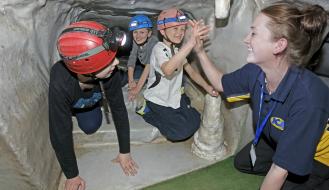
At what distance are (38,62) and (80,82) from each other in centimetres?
36

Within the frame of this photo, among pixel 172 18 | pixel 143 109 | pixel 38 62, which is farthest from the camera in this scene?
pixel 143 109

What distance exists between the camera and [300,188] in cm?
248

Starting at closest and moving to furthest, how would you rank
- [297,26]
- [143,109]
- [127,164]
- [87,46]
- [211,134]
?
[297,26] → [87,46] → [127,164] → [211,134] → [143,109]

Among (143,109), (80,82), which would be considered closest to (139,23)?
(143,109)

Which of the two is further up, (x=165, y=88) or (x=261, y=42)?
(x=261, y=42)

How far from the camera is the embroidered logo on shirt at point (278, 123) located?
7.43 ft

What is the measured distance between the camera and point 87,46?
2215 mm

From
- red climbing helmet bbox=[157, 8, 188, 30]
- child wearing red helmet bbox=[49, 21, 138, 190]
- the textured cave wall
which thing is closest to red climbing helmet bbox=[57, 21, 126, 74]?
child wearing red helmet bbox=[49, 21, 138, 190]

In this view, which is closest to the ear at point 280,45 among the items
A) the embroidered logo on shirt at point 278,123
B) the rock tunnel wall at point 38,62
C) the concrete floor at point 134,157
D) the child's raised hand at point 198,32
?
the embroidered logo on shirt at point 278,123

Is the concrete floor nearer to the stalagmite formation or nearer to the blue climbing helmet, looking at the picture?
the stalagmite formation

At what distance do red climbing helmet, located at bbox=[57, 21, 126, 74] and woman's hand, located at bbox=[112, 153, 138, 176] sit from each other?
1037 millimetres

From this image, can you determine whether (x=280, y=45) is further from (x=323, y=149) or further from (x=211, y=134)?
(x=211, y=134)

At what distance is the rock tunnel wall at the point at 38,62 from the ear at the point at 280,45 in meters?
0.76

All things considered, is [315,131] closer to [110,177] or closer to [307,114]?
[307,114]
